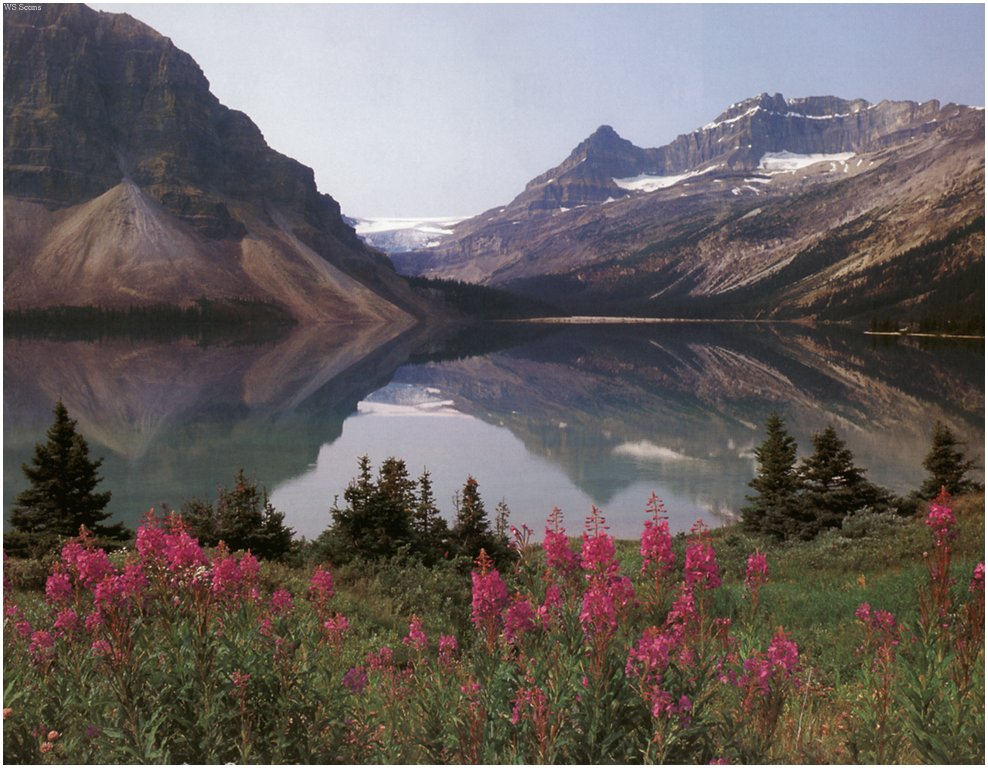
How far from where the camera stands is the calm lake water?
2844 centimetres

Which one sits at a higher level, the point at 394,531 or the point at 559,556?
the point at 559,556

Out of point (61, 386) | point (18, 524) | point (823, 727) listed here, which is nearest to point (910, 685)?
point (823, 727)

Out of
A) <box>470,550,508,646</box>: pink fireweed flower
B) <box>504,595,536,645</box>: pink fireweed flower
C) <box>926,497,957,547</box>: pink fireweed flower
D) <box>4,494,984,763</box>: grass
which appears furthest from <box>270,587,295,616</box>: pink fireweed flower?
<box>926,497,957,547</box>: pink fireweed flower

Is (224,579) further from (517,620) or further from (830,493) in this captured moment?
(830,493)

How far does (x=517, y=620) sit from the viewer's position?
474 cm

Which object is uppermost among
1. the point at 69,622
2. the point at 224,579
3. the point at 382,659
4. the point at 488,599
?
Answer: the point at 224,579

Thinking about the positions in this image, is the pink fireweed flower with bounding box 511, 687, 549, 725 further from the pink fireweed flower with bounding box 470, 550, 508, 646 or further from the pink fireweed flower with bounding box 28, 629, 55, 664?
the pink fireweed flower with bounding box 28, 629, 55, 664

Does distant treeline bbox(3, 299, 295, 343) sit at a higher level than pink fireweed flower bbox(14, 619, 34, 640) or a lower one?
higher

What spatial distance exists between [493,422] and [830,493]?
25979 mm

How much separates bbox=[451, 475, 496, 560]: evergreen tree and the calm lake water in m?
5.55

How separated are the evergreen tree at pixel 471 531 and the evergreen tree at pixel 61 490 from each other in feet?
27.2

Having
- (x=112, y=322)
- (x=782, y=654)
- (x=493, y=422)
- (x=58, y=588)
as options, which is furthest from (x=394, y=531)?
(x=112, y=322)

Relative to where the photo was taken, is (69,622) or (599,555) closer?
(599,555)

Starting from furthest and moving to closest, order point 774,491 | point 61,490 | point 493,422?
point 493,422, point 774,491, point 61,490
